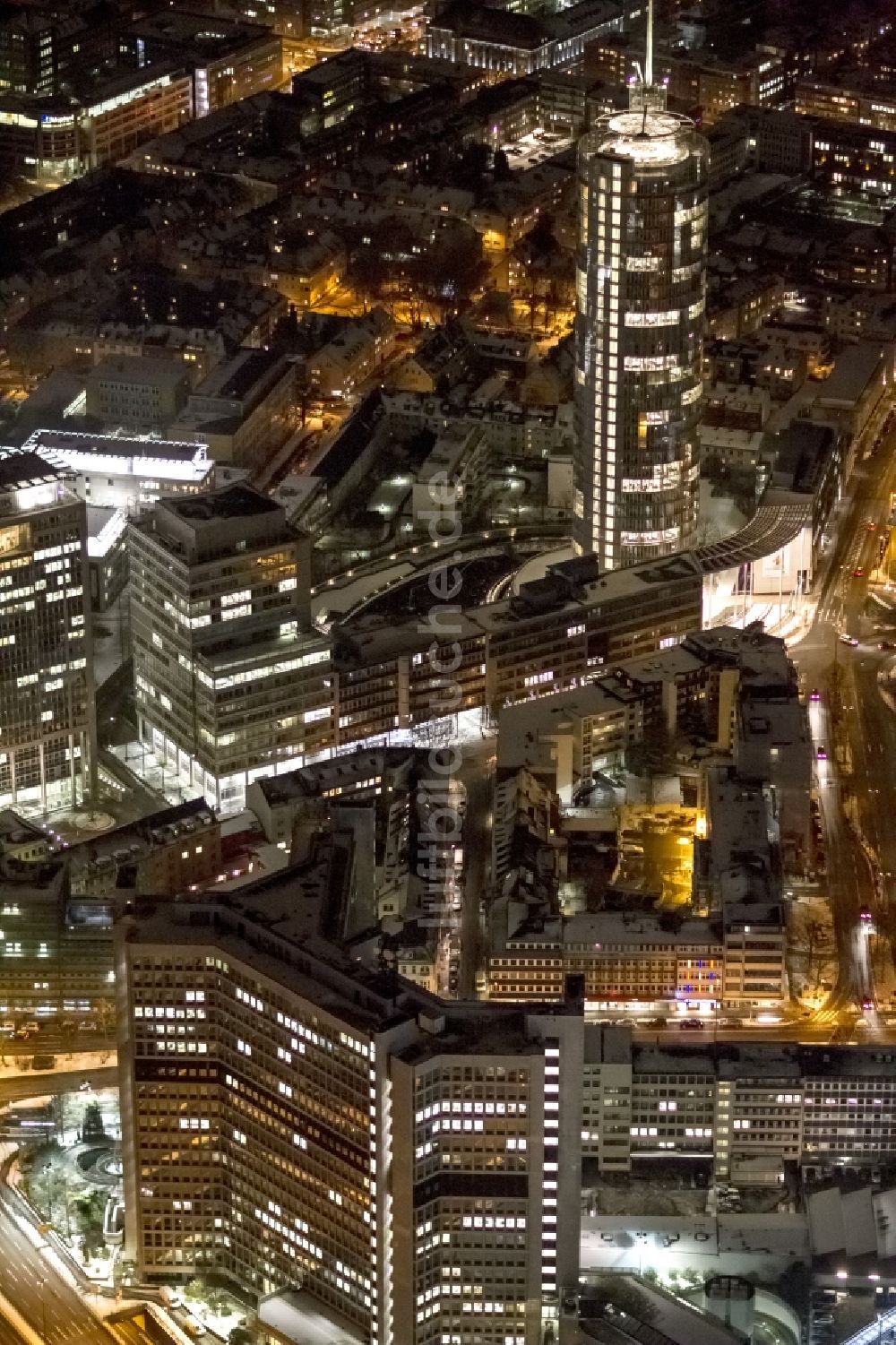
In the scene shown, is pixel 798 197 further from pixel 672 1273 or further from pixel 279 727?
pixel 672 1273

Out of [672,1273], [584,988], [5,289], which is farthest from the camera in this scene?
[5,289]

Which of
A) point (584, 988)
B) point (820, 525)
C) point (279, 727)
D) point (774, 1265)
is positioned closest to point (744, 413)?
point (820, 525)

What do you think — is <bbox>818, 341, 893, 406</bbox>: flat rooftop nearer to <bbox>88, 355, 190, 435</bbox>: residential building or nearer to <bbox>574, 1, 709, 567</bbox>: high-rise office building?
<bbox>574, 1, 709, 567</bbox>: high-rise office building

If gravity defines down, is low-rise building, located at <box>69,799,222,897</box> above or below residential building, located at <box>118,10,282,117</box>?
below

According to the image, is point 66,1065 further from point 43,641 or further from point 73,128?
point 73,128

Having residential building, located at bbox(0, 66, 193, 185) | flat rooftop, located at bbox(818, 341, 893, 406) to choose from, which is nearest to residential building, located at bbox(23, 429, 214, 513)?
flat rooftop, located at bbox(818, 341, 893, 406)

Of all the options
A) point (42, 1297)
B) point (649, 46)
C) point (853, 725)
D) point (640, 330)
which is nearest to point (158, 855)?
point (42, 1297)
